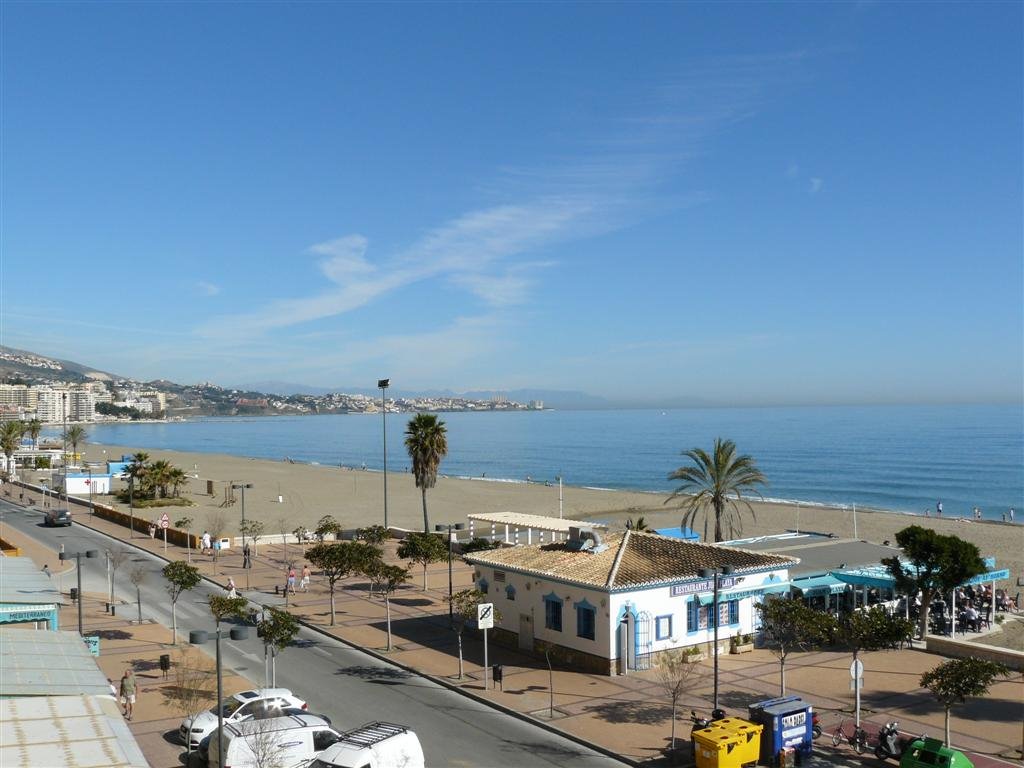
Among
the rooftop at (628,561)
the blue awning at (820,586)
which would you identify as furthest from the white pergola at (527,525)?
the blue awning at (820,586)

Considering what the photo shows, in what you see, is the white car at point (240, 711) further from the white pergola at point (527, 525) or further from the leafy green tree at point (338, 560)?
the white pergola at point (527, 525)

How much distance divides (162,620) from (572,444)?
169472 millimetres

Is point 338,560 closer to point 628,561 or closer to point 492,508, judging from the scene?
point 628,561

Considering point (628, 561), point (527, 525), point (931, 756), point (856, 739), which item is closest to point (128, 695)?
point (628, 561)

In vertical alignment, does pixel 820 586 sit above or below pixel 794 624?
below

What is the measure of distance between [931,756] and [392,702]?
13.1 m

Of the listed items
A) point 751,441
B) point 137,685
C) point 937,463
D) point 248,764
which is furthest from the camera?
point 751,441

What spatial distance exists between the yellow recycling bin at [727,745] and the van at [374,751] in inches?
234

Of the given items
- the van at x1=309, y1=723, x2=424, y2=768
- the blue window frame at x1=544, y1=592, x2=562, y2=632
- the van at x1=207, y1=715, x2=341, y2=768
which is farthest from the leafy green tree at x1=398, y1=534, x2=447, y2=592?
the van at x1=309, y1=723, x2=424, y2=768

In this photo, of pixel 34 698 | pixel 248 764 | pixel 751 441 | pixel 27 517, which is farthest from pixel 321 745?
pixel 751 441

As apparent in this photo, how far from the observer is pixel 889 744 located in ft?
62.0

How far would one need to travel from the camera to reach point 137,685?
2405 cm

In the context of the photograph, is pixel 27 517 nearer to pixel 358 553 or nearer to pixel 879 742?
pixel 358 553

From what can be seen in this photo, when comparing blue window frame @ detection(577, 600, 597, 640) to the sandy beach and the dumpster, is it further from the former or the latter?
the sandy beach
